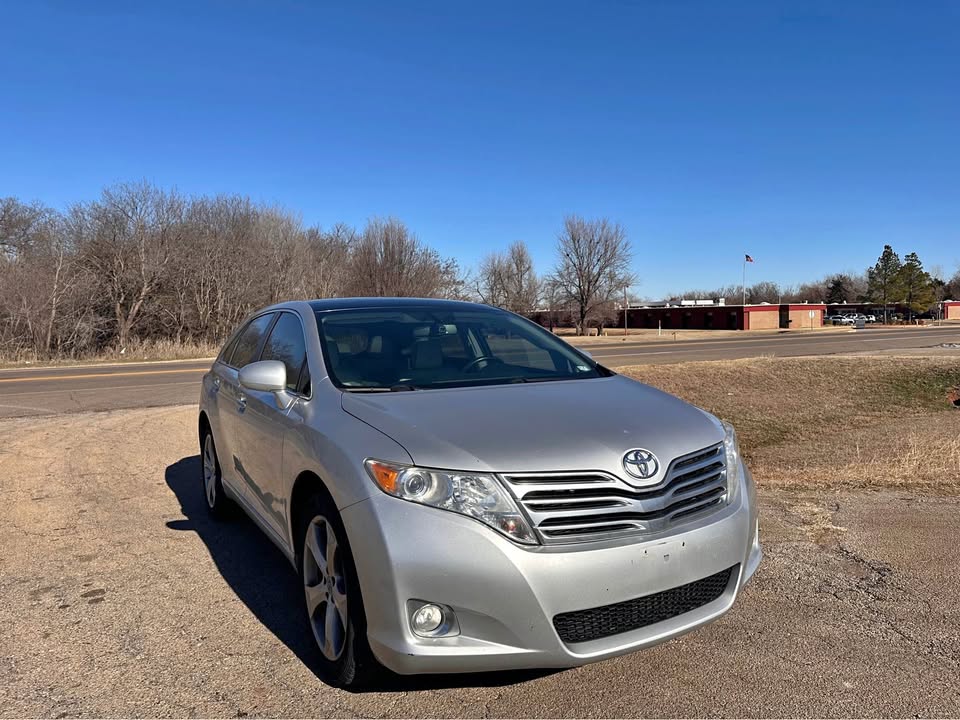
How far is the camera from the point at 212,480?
5.32m

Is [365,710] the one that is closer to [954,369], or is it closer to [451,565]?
[451,565]

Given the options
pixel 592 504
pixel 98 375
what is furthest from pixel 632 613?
pixel 98 375

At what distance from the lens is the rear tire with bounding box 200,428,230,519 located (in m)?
5.16

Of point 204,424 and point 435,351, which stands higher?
point 435,351

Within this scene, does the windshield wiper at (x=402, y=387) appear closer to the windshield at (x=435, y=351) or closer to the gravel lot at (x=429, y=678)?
the windshield at (x=435, y=351)

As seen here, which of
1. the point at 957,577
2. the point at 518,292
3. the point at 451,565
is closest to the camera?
the point at 451,565

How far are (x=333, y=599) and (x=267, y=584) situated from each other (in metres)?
1.33

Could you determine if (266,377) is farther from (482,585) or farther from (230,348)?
(230,348)

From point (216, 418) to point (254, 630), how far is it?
207 centimetres

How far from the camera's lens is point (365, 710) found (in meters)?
2.70

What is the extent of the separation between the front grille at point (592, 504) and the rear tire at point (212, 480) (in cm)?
332

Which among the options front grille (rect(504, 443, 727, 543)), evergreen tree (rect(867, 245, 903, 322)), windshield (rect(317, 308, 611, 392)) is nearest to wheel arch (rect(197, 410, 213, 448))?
windshield (rect(317, 308, 611, 392))

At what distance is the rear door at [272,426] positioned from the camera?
137 inches

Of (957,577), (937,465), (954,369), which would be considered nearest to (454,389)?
(957,577)
